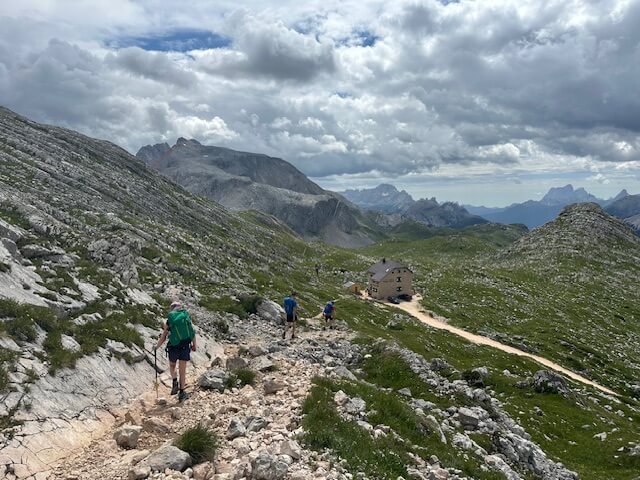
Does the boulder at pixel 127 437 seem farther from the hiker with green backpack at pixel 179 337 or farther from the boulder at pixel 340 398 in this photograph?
the boulder at pixel 340 398

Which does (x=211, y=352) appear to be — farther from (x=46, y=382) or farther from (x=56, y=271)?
(x=46, y=382)

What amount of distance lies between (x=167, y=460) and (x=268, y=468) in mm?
2849

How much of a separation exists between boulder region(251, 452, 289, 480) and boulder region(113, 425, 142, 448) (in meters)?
4.73

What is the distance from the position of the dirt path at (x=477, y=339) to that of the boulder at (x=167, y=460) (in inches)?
2224

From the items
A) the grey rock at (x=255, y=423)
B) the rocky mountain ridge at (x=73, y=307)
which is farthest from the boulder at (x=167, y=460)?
the rocky mountain ridge at (x=73, y=307)

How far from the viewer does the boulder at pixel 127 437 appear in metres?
13.3

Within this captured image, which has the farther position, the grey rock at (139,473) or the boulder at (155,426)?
the boulder at (155,426)

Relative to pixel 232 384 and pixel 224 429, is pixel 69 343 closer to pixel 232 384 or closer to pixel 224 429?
pixel 232 384

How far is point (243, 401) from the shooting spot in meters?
16.1

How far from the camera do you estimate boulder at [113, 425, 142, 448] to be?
522 inches

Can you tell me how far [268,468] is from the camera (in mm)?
10703

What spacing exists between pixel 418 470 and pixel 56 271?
74.5 feet

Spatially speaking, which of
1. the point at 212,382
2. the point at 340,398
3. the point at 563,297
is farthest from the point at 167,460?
the point at 563,297

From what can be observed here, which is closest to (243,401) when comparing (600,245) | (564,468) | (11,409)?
(11,409)
